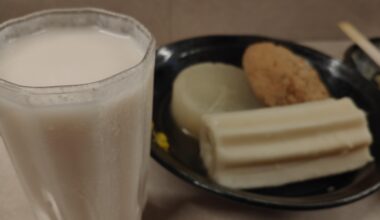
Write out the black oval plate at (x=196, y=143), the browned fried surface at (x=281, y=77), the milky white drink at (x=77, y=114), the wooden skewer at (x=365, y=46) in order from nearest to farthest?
the milky white drink at (x=77, y=114) → the black oval plate at (x=196, y=143) → the browned fried surface at (x=281, y=77) → the wooden skewer at (x=365, y=46)

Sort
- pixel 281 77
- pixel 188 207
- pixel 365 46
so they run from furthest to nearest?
pixel 365 46 < pixel 281 77 < pixel 188 207

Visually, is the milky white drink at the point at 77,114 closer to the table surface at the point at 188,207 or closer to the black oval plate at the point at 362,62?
the table surface at the point at 188,207

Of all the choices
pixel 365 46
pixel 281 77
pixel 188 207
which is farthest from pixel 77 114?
pixel 365 46

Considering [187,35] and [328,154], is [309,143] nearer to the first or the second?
[328,154]

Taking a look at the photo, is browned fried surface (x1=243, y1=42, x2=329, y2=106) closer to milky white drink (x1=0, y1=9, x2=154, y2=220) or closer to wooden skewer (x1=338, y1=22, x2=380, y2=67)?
wooden skewer (x1=338, y1=22, x2=380, y2=67)

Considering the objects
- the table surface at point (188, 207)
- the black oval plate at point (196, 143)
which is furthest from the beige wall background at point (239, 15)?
→ the table surface at point (188, 207)

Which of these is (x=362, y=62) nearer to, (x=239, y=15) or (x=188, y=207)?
(x=239, y=15)

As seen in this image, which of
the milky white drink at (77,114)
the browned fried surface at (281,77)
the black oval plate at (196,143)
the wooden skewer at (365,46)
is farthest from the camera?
the wooden skewer at (365,46)
